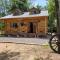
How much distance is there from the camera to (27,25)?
28.0m

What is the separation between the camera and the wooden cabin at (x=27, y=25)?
2608cm

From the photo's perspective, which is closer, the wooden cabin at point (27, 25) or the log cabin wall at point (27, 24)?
the wooden cabin at point (27, 25)

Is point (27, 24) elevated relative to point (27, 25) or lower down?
elevated

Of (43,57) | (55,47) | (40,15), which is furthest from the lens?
(40,15)

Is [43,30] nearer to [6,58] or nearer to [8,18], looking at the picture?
[8,18]

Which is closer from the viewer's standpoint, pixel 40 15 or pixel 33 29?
pixel 40 15

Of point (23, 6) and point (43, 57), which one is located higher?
point (23, 6)

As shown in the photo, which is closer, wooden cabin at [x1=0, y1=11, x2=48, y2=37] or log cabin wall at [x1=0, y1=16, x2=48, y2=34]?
wooden cabin at [x1=0, y1=11, x2=48, y2=37]

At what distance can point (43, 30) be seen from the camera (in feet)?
86.5

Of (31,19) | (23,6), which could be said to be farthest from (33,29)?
(23,6)

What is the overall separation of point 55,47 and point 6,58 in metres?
2.60

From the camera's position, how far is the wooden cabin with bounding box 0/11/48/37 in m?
26.1

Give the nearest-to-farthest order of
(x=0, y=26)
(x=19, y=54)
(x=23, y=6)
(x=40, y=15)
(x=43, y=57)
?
(x=43, y=57) < (x=19, y=54) < (x=40, y=15) < (x=0, y=26) < (x=23, y=6)

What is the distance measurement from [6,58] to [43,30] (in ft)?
59.4
